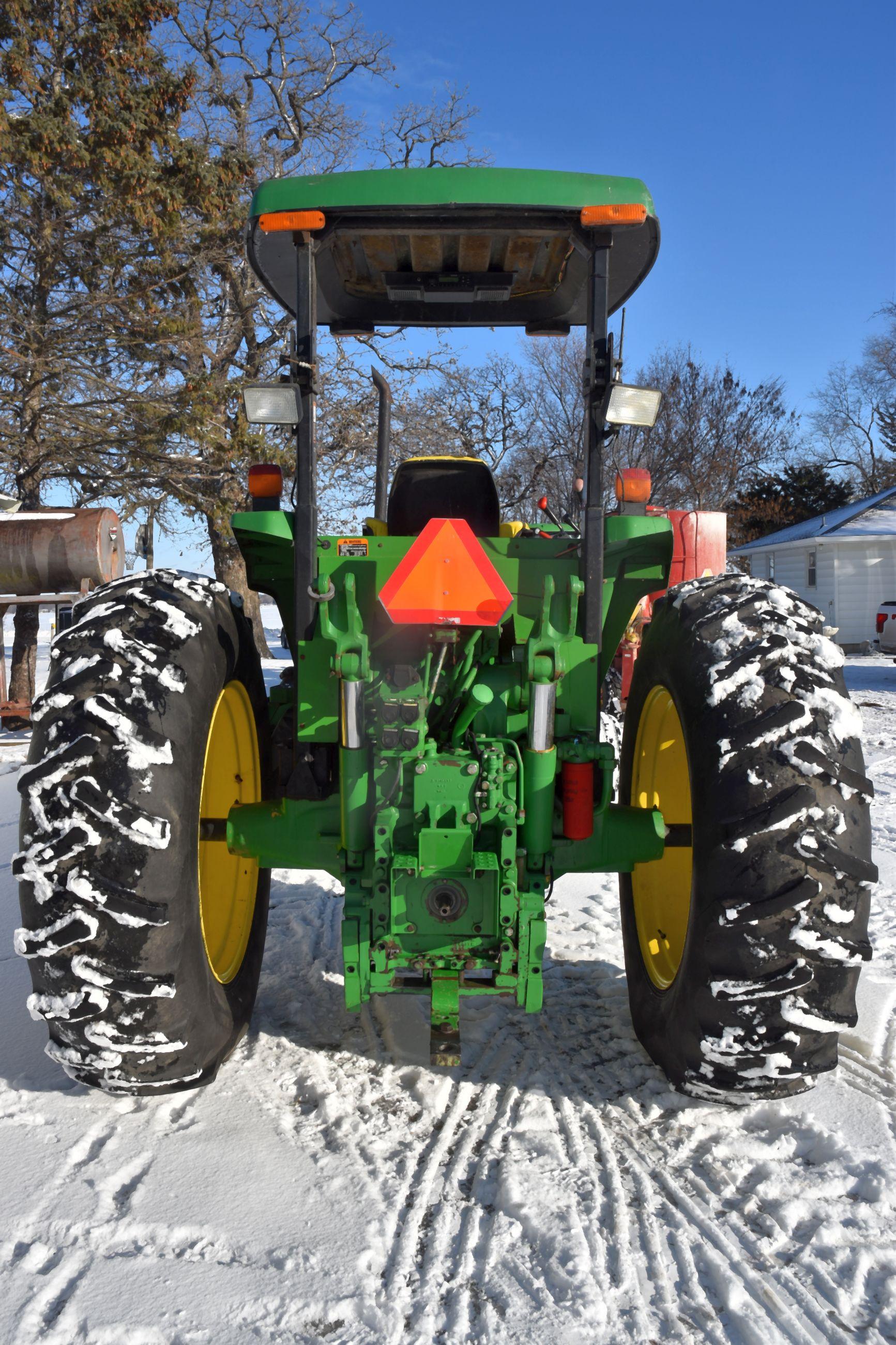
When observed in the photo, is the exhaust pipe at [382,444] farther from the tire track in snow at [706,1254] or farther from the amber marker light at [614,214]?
the tire track in snow at [706,1254]

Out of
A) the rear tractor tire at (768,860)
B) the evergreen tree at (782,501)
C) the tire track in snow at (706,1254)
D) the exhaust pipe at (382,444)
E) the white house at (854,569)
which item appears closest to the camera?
the tire track in snow at (706,1254)

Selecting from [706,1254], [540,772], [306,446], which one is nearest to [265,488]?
[306,446]

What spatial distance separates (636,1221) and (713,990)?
561 millimetres

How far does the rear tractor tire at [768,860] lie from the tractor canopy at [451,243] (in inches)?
52.3

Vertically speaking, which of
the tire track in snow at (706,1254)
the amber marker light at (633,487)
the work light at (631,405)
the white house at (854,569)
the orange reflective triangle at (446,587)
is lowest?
the tire track in snow at (706,1254)

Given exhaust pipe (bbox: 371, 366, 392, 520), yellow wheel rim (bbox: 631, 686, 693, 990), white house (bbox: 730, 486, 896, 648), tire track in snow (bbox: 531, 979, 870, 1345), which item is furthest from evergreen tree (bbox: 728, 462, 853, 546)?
tire track in snow (bbox: 531, 979, 870, 1345)

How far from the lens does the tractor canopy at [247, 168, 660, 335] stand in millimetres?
2771

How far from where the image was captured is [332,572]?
9.81ft

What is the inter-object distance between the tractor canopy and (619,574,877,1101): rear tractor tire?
1.33m

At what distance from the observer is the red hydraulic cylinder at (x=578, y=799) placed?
9.05ft

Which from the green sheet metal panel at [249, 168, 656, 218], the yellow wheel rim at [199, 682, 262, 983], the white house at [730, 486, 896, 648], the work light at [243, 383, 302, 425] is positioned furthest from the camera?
the white house at [730, 486, 896, 648]

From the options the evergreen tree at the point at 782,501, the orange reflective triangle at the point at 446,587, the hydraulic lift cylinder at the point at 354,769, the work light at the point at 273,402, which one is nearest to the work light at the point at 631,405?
the orange reflective triangle at the point at 446,587

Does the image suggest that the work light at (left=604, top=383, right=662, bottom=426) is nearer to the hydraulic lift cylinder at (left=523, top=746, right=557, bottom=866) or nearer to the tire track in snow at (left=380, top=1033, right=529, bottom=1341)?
the hydraulic lift cylinder at (left=523, top=746, right=557, bottom=866)

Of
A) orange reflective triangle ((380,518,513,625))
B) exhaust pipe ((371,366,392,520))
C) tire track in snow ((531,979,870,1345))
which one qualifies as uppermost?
exhaust pipe ((371,366,392,520))
